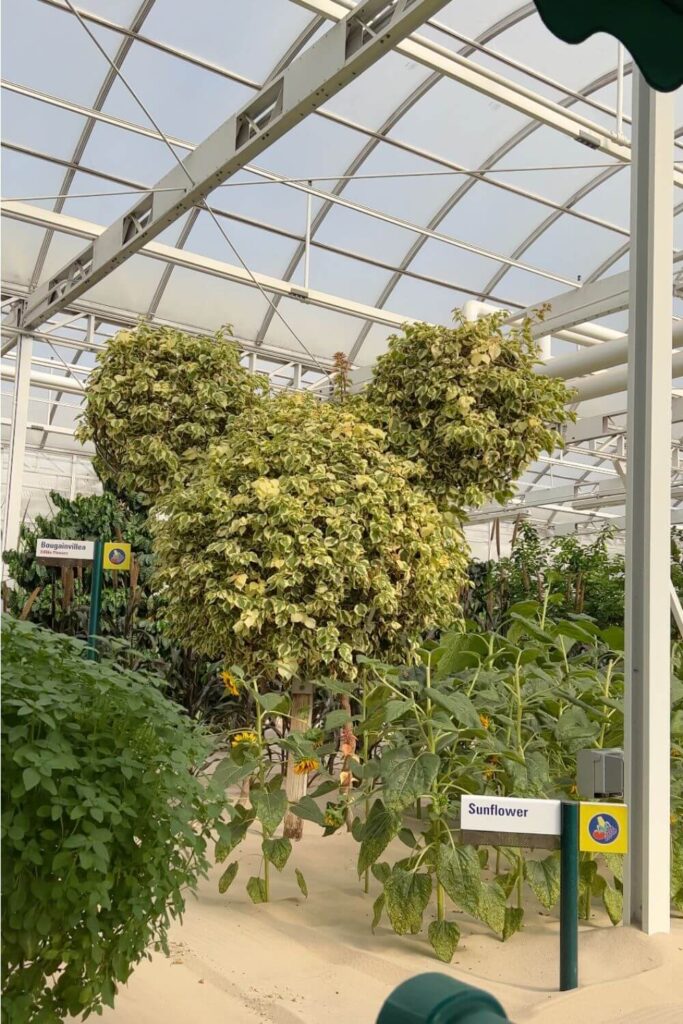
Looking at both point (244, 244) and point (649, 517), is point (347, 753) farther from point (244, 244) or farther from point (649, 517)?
point (244, 244)

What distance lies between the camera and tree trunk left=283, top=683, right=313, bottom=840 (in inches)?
153

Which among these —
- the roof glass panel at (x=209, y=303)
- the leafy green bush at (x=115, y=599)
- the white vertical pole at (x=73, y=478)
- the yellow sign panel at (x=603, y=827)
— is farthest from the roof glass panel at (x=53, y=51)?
the white vertical pole at (x=73, y=478)

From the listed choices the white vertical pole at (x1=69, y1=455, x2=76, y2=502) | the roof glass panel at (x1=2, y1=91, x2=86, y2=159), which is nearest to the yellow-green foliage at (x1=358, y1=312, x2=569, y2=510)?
the roof glass panel at (x1=2, y1=91, x2=86, y2=159)

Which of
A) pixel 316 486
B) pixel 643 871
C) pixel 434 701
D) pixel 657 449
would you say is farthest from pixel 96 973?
pixel 316 486

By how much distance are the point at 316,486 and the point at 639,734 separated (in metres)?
1.68

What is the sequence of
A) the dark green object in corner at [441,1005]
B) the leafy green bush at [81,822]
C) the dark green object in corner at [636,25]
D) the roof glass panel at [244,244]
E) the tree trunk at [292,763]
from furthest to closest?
the roof glass panel at [244,244]
the tree trunk at [292,763]
the dark green object in corner at [636,25]
the leafy green bush at [81,822]
the dark green object in corner at [441,1005]

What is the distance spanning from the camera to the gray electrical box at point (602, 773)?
2633 millimetres

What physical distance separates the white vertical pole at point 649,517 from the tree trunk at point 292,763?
1.54 m

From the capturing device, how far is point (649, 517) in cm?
282

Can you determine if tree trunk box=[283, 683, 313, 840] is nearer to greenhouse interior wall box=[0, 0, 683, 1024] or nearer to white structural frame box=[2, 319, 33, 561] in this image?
A: greenhouse interior wall box=[0, 0, 683, 1024]

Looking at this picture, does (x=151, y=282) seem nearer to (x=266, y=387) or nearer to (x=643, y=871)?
(x=266, y=387)

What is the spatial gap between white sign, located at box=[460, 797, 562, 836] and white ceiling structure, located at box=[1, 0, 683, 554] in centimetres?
406

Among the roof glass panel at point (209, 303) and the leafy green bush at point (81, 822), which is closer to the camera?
the leafy green bush at point (81, 822)

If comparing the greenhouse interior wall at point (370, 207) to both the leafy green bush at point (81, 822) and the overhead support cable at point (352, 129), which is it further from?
the leafy green bush at point (81, 822)
